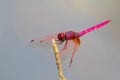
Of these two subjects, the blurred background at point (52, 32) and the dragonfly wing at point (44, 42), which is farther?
the blurred background at point (52, 32)

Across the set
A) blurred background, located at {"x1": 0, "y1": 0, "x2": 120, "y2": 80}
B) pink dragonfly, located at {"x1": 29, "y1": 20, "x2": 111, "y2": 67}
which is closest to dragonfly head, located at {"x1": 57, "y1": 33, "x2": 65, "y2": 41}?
pink dragonfly, located at {"x1": 29, "y1": 20, "x2": 111, "y2": 67}

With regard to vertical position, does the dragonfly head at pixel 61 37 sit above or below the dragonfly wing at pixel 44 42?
below

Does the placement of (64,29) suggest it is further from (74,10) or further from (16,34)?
(16,34)

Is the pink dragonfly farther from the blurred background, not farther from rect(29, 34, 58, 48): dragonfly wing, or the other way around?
the blurred background

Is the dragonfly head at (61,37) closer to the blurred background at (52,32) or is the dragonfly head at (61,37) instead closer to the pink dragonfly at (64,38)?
the pink dragonfly at (64,38)

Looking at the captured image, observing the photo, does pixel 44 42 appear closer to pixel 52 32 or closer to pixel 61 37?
pixel 61 37

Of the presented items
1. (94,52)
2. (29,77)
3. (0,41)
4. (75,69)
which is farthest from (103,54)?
(0,41)

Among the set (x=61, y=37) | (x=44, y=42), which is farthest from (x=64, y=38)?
(x=44, y=42)

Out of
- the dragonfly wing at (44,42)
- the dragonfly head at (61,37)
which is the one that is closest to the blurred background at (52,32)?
the dragonfly wing at (44,42)
